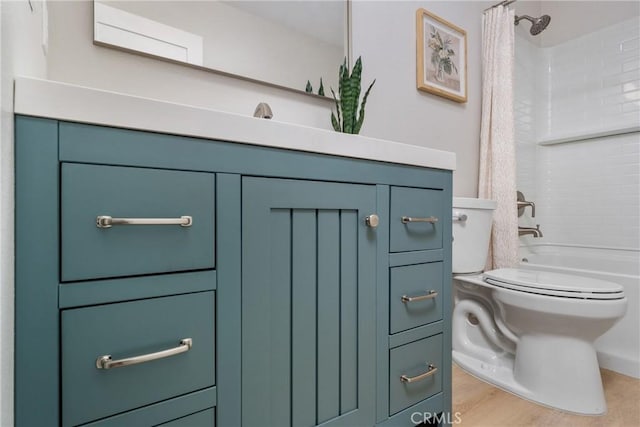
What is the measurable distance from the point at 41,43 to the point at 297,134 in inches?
22.1

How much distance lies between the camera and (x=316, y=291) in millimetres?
724

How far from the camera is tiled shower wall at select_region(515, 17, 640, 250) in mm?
2170

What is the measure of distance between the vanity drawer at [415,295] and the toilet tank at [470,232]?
65cm

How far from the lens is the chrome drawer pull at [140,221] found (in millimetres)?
499

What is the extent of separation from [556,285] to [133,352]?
4.40ft

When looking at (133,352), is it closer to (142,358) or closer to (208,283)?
(142,358)

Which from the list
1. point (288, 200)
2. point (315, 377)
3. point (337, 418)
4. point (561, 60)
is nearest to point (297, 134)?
point (288, 200)

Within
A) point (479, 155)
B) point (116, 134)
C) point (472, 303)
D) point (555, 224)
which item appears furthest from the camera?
point (555, 224)

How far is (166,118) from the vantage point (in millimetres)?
555

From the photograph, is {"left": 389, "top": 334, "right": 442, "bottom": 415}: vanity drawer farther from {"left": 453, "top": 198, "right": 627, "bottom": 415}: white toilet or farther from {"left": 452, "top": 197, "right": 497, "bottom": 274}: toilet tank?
{"left": 452, "top": 197, "right": 497, "bottom": 274}: toilet tank

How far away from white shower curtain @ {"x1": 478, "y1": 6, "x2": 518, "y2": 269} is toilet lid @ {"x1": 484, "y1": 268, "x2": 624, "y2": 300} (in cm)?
36

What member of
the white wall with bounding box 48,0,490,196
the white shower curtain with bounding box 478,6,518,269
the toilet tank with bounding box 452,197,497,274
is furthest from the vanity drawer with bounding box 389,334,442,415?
the white shower curtain with bounding box 478,6,518,269

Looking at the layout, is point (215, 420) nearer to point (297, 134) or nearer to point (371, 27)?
point (297, 134)

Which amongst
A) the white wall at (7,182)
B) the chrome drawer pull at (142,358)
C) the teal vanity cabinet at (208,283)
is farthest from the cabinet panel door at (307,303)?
the white wall at (7,182)
